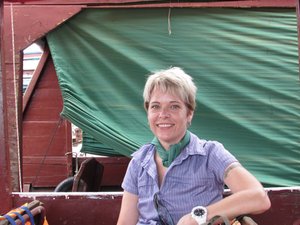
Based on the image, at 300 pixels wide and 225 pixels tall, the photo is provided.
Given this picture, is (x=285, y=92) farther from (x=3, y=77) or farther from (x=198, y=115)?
(x=3, y=77)

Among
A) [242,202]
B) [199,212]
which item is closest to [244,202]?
[242,202]

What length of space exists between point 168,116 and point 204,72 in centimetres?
173

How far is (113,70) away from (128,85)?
19cm

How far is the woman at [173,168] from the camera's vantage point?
1.96m

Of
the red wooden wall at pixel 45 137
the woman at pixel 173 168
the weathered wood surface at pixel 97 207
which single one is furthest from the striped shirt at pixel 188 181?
the red wooden wall at pixel 45 137

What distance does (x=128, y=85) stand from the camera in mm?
3703

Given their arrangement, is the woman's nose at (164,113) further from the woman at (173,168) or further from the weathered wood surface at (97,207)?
the weathered wood surface at (97,207)

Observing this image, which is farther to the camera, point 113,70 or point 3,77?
point 113,70

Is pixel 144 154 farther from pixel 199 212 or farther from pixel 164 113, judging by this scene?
pixel 199 212

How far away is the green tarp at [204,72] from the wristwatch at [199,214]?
6.02ft

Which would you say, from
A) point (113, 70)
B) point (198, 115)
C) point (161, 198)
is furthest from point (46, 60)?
point (161, 198)

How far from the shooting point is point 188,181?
198cm

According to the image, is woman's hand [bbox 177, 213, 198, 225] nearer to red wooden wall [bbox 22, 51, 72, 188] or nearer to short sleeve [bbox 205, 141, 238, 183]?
short sleeve [bbox 205, 141, 238, 183]

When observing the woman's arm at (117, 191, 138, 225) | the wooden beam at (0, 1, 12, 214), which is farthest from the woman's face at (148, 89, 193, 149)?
the wooden beam at (0, 1, 12, 214)
